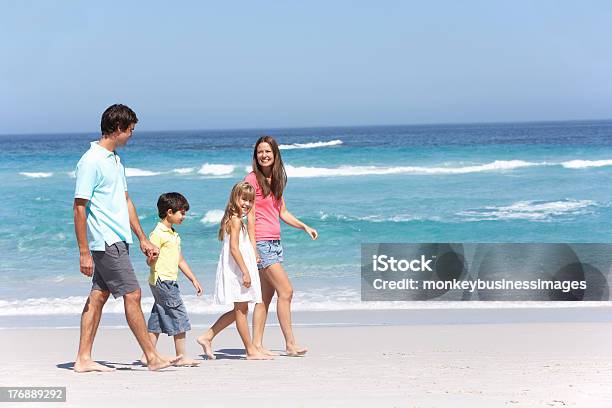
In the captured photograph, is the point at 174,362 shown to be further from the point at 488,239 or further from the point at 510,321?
the point at 488,239

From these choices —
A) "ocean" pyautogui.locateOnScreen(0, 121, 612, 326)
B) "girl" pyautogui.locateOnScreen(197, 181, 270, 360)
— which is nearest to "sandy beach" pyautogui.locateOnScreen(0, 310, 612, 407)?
"girl" pyautogui.locateOnScreen(197, 181, 270, 360)

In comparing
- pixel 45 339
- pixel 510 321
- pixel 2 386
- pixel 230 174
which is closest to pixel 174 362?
pixel 2 386

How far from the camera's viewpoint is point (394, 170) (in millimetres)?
27969

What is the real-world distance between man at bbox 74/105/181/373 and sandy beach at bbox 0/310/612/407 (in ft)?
1.51

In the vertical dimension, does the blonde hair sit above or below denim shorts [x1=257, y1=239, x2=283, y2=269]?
above

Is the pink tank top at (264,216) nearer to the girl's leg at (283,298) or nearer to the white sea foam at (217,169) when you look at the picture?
the girl's leg at (283,298)

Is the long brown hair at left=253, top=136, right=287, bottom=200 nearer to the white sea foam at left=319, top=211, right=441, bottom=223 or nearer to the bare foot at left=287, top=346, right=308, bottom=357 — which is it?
the bare foot at left=287, top=346, right=308, bottom=357

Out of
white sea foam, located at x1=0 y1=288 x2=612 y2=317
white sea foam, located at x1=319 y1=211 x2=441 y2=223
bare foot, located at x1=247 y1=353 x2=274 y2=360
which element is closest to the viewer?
bare foot, located at x1=247 y1=353 x2=274 y2=360

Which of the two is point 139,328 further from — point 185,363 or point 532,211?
point 532,211

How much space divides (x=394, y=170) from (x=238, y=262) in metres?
22.9

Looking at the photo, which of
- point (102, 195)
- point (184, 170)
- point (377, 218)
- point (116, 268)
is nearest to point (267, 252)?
point (116, 268)

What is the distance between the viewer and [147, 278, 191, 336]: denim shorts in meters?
5.27

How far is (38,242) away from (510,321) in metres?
9.21

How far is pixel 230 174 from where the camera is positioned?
27.1m
